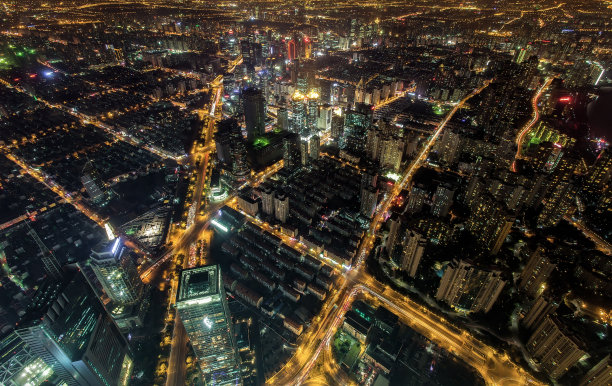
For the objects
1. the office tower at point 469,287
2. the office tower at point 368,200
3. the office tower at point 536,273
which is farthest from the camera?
the office tower at point 368,200

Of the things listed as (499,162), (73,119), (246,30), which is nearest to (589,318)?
(499,162)

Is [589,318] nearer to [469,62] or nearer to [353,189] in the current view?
[353,189]

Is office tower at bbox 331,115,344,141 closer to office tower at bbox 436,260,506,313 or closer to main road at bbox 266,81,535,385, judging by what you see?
main road at bbox 266,81,535,385

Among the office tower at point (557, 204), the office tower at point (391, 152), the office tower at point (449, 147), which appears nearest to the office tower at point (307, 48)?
the office tower at point (391, 152)

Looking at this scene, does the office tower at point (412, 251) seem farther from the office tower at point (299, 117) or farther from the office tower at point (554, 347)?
the office tower at point (299, 117)

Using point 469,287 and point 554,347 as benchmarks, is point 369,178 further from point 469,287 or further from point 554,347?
point 554,347

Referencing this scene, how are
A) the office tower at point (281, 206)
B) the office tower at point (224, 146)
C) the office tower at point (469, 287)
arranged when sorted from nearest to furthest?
the office tower at point (469, 287) → the office tower at point (281, 206) → the office tower at point (224, 146)

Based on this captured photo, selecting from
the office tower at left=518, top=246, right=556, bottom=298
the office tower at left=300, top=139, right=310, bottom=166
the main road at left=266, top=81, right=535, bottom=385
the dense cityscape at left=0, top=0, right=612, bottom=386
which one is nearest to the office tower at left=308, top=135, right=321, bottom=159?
the dense cityscape at left=0, top=0, right=612, bottom=386
